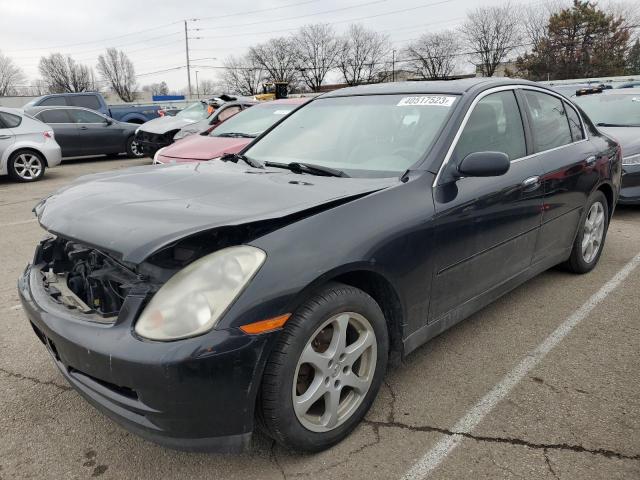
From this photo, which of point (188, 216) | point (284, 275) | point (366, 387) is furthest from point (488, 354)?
point (188, 216)

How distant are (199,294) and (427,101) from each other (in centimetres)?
196

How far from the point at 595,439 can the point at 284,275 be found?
5.33 ft

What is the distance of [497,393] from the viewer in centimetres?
267

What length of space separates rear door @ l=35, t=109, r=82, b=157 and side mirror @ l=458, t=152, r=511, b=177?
12545 millimetres

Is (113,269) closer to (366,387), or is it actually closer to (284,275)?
(284,275)

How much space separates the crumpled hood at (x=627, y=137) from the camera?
258 inches

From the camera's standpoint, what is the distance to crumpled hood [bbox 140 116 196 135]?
1197 cm

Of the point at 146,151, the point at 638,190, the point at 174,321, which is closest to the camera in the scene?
the point at 174,321

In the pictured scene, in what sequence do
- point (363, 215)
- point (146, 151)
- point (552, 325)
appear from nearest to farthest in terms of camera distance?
point (363, 215), point (552, 325), point (146, 151)

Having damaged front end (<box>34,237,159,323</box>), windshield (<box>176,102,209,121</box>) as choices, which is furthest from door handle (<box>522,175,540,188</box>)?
windshield (<box>176,102,209,121</box>)

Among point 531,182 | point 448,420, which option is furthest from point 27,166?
point 448,420

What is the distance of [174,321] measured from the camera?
181cm

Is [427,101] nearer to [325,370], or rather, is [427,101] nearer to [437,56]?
[325,370]

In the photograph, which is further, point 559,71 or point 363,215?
point 559,71
